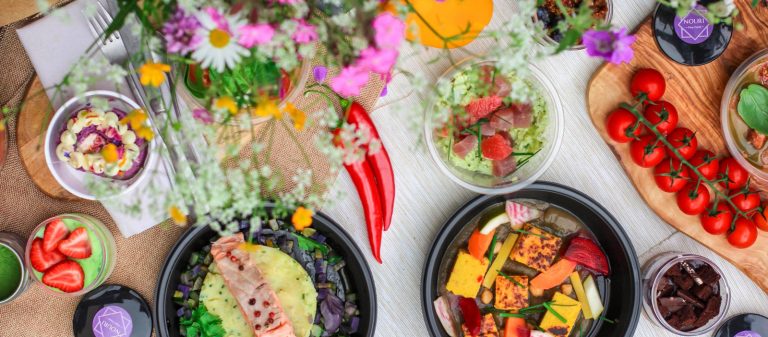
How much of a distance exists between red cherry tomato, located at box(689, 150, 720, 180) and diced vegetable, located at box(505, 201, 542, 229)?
1.24 ft

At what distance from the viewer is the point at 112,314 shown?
1.55m

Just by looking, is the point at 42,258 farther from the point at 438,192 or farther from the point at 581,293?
the point at 581,293

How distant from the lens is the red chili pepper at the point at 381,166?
5.04 feet

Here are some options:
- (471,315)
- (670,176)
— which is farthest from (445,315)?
(670,176)

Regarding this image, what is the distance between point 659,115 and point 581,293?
0.45m

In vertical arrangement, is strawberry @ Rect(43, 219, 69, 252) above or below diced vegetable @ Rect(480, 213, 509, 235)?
above

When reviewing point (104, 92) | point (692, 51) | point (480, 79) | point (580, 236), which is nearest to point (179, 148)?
point (104, 92)

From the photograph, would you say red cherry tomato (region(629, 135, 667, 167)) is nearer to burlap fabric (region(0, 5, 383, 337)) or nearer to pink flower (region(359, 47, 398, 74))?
burlap fabric (region(0, 5, 383, 337))

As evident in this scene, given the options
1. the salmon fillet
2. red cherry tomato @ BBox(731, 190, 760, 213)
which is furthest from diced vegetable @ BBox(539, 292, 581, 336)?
the salmon fillet

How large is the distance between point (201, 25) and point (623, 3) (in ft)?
3.40

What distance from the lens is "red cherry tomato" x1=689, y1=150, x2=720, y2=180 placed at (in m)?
1.57

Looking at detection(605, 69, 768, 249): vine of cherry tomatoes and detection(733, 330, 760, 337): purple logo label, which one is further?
detection(733, 330, 760, 337): purple logo label

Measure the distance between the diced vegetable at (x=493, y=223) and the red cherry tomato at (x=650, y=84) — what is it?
41 cm

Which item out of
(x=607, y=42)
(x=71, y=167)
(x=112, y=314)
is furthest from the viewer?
(x=112, y=314)
